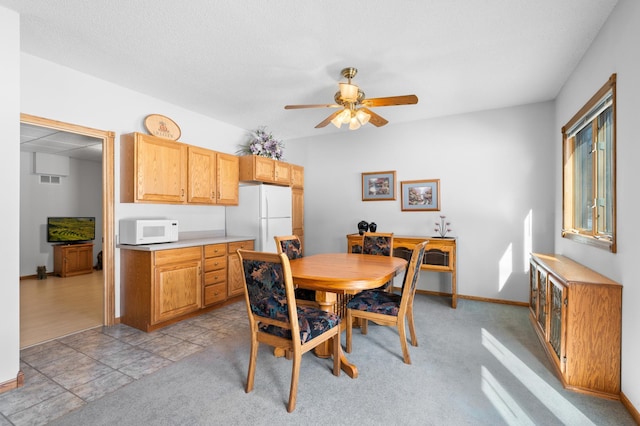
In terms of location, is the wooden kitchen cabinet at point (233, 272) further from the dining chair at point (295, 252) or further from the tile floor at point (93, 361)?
the dining chair at point (295, 252)

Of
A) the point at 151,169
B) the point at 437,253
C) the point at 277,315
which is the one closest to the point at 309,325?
the point at 277,315

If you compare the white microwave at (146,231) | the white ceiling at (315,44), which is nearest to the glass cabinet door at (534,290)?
the white ceiling at (315,44)

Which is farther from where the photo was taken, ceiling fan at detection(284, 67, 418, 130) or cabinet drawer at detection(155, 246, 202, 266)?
cabinet drawer at detection(155, 246, 202, 266)

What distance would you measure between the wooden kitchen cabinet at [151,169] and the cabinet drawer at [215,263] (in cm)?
81

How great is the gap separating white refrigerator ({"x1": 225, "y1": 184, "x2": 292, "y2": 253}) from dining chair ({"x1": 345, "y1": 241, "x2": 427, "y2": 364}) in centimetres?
210

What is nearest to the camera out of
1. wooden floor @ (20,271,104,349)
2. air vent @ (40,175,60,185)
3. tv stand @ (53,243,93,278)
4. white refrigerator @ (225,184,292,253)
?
wooden floor @ (20,271,104,349)

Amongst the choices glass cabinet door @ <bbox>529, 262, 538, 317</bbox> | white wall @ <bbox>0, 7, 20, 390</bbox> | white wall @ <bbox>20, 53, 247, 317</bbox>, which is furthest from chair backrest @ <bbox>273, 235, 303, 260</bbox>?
glass cabinet door @ <bbox>529, 262, 538, 317</bbox>

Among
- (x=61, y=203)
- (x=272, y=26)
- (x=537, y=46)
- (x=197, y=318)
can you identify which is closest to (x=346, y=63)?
(x=272, y=26)

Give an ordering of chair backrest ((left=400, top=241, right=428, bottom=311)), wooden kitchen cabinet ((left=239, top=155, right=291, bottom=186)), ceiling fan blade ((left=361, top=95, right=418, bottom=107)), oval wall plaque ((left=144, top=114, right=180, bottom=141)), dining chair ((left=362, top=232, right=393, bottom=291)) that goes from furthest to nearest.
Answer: wooden kitchen cabinet ((left=239, top=155, right=291, bottom=186)) < oval wall plaque ((left=144, top=114, right=180, bottom=141)) < dining chair ((left=362, top=232, right=393, bottom=291)) < ceiling fan blade ((left=361, top=95, right=418, bottom=107)) < chair backrest ((left=400, top=241, right=428, bottom=311))

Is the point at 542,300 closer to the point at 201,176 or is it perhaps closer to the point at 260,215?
the point at 260,215

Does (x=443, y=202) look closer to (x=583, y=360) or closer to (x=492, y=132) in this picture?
(x=492, y=132)

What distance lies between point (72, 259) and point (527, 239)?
26.4ft

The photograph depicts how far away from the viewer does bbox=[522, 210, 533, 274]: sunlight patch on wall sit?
13.3ft

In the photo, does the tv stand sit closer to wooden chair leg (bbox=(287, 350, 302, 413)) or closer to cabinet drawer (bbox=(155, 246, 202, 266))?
cabinet drawer (bbox=(155, 246, 202, 266))
